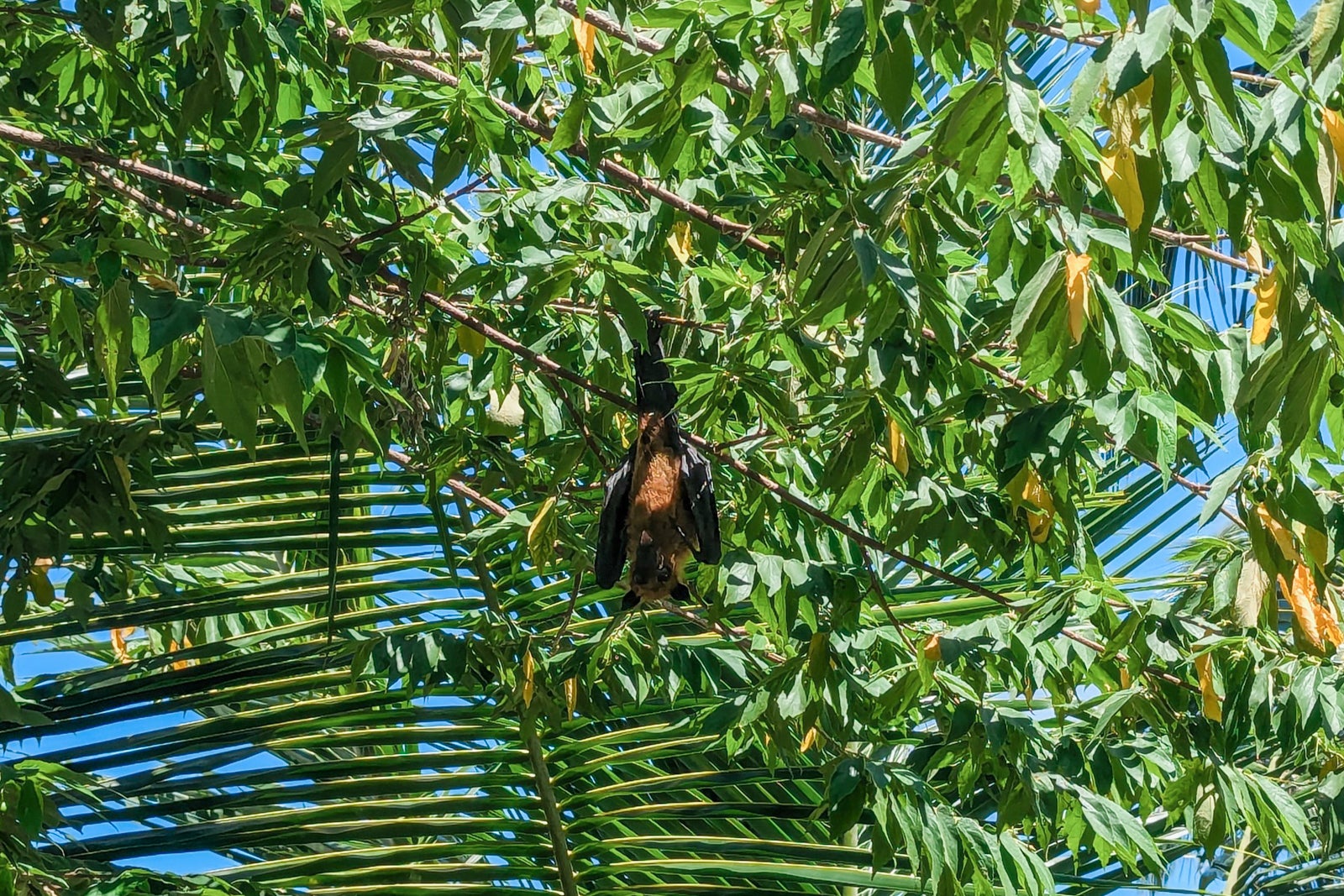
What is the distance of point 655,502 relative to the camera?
281 centimetres

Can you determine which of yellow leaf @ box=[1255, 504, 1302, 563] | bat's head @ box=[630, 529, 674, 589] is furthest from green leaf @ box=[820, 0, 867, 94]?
bat's head @ box=[630, 529, 674, 589]

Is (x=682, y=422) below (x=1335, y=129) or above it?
above

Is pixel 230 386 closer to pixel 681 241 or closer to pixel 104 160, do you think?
pixel 104 160

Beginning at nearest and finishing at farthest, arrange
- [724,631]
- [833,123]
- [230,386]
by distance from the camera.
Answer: [230,386], [833,123], [724,631]

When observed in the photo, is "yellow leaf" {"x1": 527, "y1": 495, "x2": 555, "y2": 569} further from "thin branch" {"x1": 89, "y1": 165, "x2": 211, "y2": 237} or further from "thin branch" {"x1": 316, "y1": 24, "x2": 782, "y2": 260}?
"thin branch" {"x1": 89, "y1": 165, "x2": 211, "y2": 237}

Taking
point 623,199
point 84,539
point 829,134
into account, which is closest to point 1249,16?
point 623,199

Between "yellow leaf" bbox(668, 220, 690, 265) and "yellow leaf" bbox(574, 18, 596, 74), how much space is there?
0.76 metres

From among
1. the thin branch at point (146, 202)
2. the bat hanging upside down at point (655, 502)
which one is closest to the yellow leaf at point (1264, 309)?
the bat hanging upside down at point (655, 502)

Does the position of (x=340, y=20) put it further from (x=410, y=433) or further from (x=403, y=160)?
(x=410, y=433)

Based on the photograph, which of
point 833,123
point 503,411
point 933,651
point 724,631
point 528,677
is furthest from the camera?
point 724,631

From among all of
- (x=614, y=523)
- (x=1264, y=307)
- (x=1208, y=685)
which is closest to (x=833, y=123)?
(x=1264, y=307)

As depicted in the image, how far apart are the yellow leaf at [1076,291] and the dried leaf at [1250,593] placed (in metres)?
0.94

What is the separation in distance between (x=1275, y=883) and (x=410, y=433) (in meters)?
3.36

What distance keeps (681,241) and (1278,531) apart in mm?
1324
